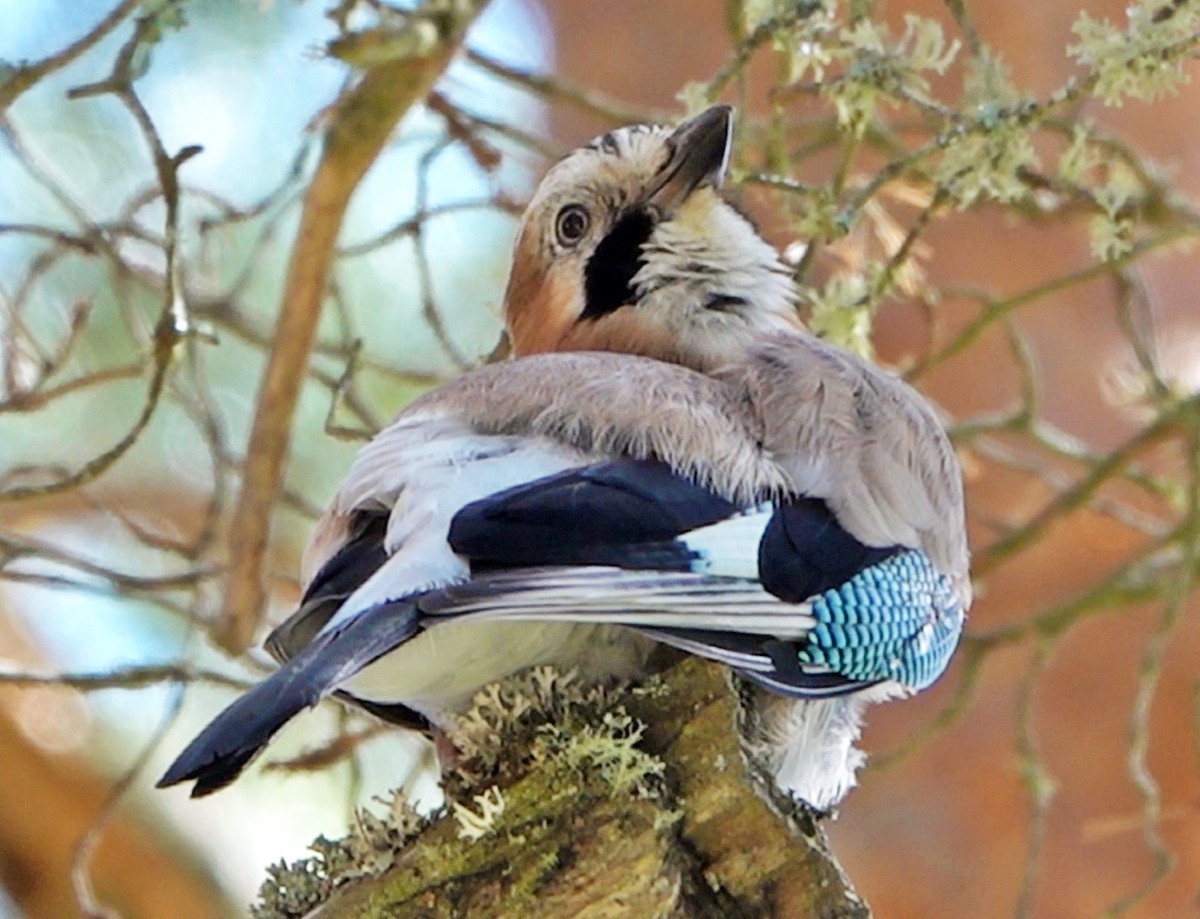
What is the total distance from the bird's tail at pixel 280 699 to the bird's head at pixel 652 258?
0.72 m

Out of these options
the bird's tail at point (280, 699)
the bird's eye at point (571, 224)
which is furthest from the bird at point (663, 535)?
the bird's eye at point (571, 224)

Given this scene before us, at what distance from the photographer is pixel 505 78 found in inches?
102

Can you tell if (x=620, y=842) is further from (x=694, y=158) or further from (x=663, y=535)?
(x=694, y=158)

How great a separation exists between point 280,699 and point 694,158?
1053 millimetres

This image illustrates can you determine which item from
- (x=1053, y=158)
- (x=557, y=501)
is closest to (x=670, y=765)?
(x=557, y=501)

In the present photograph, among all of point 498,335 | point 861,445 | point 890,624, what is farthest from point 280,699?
point 498,335

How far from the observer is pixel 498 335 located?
9.21 feet

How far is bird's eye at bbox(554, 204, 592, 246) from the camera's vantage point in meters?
2.29

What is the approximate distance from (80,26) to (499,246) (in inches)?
46.5

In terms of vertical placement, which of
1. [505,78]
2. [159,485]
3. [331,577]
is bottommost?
[331,577]

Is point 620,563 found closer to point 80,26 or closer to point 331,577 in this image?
point 331,577

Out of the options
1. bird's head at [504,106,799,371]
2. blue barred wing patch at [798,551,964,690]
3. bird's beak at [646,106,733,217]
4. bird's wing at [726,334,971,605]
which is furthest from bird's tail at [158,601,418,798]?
bird's beak at [646,106,733,217]

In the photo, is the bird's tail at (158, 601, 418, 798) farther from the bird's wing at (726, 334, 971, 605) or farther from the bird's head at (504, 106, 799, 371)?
the bird's head at (504, 106, 799, 371)

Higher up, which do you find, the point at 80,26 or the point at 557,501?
the point at 80,26
